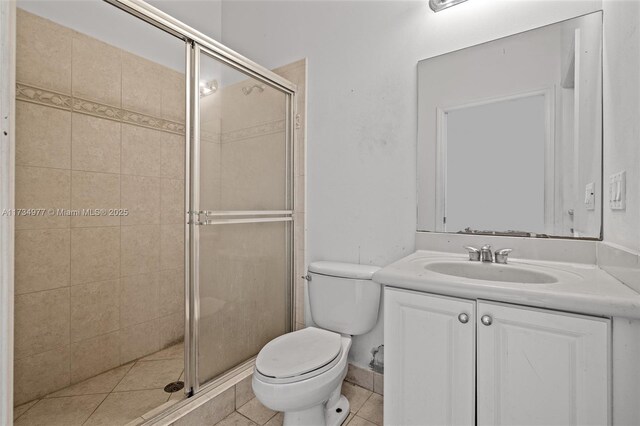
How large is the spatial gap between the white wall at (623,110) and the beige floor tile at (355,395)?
129cm

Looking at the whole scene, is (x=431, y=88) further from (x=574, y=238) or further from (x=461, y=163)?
(x=574, y=238)

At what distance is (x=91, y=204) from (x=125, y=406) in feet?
3.62

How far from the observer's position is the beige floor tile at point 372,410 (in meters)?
→ 1.46

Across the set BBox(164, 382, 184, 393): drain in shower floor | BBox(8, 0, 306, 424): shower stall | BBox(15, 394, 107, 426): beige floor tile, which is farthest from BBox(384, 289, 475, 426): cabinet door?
BBox(15, 394, 107, 426): beige floor tile

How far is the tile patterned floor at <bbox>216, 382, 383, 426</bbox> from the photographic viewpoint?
1.43m

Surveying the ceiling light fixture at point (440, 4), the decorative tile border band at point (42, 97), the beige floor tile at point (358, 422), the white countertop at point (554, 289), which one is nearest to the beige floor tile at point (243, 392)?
the beige floor tile at point (358, 422)

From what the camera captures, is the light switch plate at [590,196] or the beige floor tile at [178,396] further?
the beige floor tile at [178,396]

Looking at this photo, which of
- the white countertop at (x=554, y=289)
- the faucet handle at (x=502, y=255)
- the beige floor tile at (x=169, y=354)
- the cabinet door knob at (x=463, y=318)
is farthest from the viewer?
the beige floor tile at (x=169, y=354)

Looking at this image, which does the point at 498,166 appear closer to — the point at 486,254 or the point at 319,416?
the point at 486,254

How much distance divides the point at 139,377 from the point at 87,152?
4.38ft

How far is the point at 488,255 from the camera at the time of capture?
4.04ft

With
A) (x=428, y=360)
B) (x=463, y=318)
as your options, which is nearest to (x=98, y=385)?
(x=428, y=360)

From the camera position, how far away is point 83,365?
1743 millimetres

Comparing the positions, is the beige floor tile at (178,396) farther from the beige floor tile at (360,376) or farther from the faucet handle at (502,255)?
the faucet handle at (502,255)
